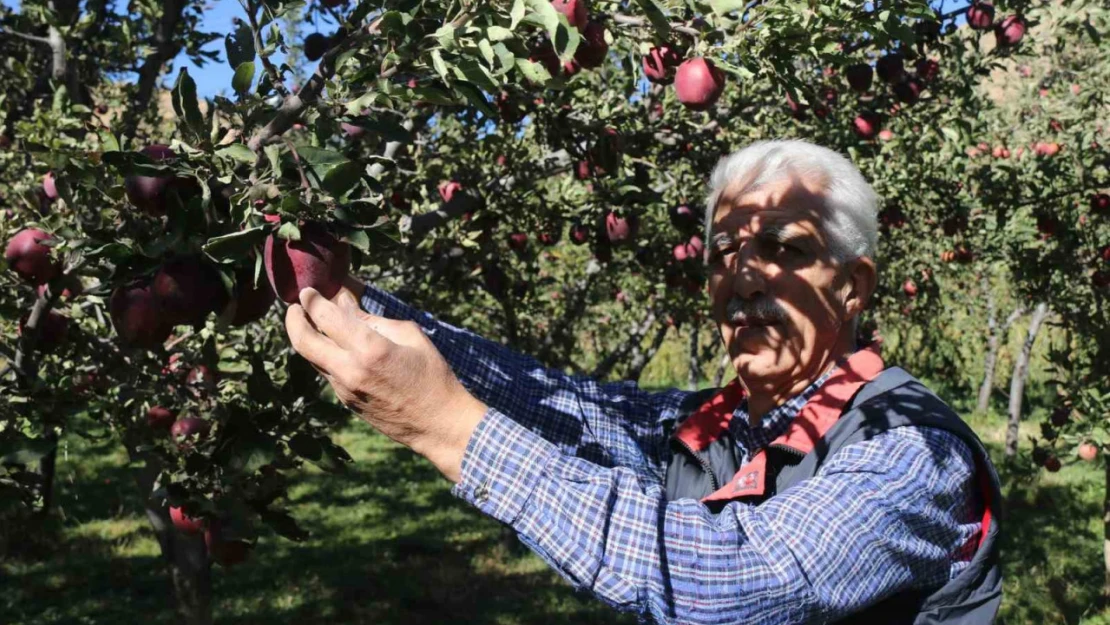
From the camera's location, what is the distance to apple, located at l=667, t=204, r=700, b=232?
3.40 meters

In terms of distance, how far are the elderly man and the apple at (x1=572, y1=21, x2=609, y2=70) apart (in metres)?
0.48

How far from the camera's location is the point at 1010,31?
144 inches

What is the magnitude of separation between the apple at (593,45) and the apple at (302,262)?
101 cm

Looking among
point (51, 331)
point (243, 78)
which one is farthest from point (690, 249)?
point (243, 78)

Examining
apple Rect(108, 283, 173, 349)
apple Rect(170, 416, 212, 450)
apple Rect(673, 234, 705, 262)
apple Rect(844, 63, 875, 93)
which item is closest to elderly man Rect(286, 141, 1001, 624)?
apple Rect(108, 283, 173, 349)

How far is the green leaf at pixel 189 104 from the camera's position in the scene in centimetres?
135

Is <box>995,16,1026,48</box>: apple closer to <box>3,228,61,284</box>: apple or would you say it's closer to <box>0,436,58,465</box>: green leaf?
<box>3,228,61,284</box>: apple

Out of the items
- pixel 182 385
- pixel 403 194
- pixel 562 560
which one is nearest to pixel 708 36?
pixel 562 560

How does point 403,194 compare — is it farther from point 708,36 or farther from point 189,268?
point 189,268

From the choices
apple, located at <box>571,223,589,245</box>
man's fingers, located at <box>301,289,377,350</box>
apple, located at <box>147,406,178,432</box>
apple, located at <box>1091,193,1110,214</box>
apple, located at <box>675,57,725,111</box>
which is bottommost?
apple, located at <box>147,406,178,432</box>

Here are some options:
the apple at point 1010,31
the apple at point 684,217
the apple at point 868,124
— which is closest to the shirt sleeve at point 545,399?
the apple at point 684,217

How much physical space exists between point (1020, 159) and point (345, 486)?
5215 mm

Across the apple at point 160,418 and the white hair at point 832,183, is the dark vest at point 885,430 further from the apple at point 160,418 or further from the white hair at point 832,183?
the apple at point 160,418

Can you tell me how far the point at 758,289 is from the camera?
170 cm
